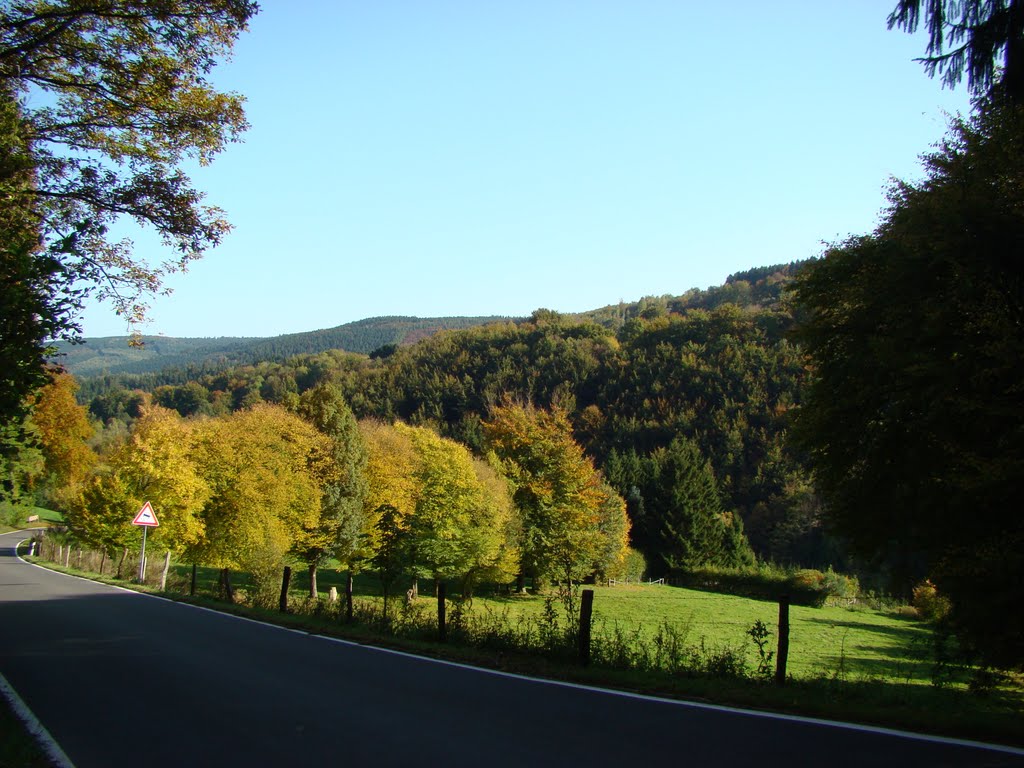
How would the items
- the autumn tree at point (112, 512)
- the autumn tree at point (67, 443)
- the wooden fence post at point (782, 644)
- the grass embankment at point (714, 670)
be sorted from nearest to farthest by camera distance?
the grass embankment at point (714, 670)
the wooden fence post at point (782, 644)
the autumn tree at point (112, 512)
the autumn tree at point (67, 443)

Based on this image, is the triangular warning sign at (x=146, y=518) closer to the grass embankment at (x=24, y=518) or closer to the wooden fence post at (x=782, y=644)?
the wooden fence post at (x=782, y=644)

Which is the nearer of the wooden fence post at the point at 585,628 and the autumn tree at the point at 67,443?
the wooden fence post at the point at 585,628

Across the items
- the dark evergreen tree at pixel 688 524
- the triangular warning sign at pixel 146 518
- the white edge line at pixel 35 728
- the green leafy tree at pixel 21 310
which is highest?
the green leafy tree at pixel 21 310

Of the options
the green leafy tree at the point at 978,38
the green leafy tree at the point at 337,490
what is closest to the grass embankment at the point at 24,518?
the green leafy tree at the point at 337,490

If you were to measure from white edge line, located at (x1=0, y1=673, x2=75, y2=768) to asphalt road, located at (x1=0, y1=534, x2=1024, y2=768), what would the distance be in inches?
4.5

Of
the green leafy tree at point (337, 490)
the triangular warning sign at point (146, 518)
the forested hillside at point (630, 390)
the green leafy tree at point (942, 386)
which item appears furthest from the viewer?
the forested hillside at point (630, 390)

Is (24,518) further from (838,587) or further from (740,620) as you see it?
(838,587)

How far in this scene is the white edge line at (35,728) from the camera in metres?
6.00

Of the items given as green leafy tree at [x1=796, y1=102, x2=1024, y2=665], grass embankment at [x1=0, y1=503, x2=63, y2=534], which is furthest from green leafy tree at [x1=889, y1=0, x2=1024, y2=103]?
grass embankment at [x1=0, y1=503, x2=63, y2=534]

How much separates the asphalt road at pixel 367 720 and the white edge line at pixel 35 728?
0.12 meters

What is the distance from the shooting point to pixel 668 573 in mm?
67062

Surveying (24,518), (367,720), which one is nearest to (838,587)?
(367,720)

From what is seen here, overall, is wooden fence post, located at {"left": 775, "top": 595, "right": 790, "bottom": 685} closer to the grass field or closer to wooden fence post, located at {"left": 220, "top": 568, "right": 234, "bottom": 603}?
the grass field

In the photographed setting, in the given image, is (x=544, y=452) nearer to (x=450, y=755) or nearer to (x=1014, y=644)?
(x=1014, y=644)
